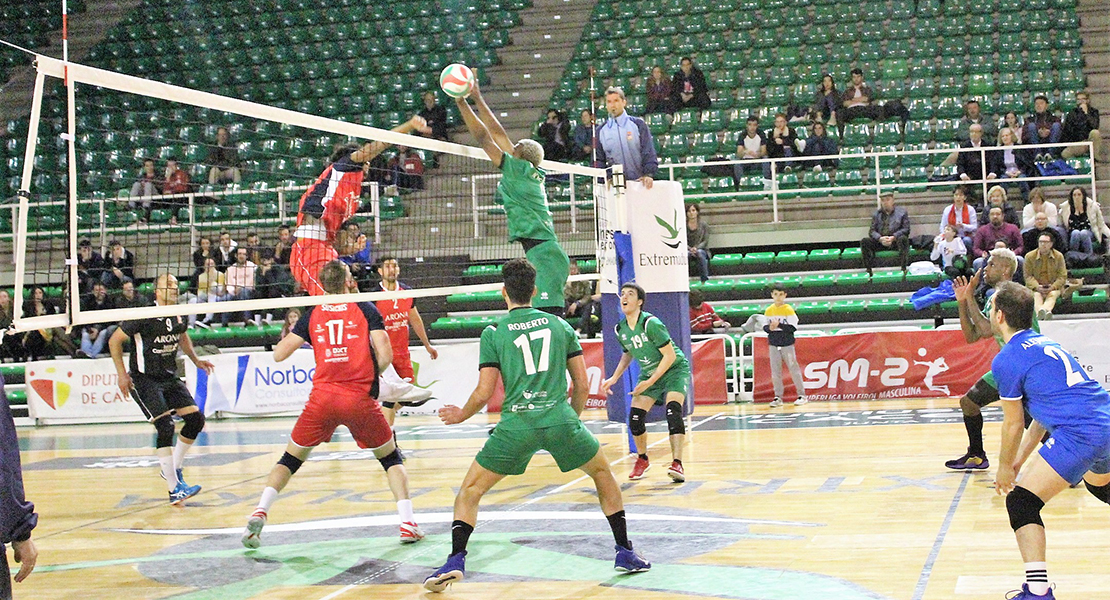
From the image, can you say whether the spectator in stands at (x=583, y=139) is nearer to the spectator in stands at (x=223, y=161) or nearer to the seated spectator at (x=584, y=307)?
the seated spectator at (x=584, y=307)

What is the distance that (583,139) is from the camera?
18969 mm

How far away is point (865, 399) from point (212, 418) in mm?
9863

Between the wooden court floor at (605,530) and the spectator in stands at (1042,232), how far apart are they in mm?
5240

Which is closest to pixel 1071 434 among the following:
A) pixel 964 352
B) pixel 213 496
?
pixel 213 496

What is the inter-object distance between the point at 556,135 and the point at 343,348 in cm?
1289

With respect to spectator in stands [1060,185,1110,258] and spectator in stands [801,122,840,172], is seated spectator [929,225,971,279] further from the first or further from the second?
spectator in stands [801,122,840,172]

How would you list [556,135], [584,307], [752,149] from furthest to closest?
1. [556,135]
2. [752,149]
3. [584,307]

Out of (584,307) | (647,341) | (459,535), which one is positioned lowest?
(459,535)

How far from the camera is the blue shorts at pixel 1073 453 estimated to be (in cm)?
495

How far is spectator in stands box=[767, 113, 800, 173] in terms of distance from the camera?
742 inches

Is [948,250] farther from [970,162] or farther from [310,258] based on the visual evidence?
[310,258]

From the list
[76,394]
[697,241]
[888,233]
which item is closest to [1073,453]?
[888,233]

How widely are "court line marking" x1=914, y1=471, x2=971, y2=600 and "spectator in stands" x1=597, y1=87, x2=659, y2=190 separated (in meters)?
Answer: 4.27

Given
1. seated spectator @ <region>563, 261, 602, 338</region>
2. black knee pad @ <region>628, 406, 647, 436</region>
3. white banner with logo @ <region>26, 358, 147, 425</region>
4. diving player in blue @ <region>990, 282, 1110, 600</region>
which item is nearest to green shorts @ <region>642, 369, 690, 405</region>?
black knee pad @ <region>628, 406, 647, 436</region>
